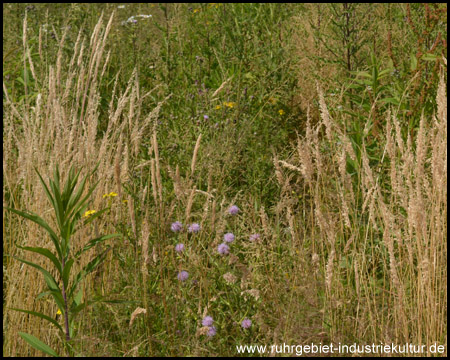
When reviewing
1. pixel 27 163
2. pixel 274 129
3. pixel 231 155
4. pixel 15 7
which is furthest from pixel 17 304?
pixel 15 7

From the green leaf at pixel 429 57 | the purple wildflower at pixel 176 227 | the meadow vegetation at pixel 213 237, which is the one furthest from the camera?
the green leaf at pixel 429 57

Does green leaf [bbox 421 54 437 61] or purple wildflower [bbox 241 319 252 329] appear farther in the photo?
green leaf [bbox 421 54 437 61]

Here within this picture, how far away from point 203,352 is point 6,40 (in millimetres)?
3720

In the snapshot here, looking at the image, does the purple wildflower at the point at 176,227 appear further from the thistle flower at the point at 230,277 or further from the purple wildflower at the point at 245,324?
the purple wildflower at the point at 245,324

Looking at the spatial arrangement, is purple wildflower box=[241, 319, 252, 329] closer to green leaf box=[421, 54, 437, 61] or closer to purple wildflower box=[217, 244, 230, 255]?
purple wildflower box=[217, 244, 230, 255]

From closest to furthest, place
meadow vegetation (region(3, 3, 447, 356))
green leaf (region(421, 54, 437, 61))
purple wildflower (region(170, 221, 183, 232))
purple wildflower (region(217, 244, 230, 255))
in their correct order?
meadow vegetation (region(3, 3, 447, 356)) < purple wildflower (region(217, 244, 230, 255)) < purple wildflower (region(170, 221, 183, 232)) < green leaf (region(421, 54, 437, 61))

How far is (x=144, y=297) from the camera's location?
6.49 ft

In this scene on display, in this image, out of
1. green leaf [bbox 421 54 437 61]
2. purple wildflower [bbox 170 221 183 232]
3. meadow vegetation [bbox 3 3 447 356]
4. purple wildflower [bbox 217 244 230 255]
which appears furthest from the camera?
green leaf [bbox 421 54 437 61]

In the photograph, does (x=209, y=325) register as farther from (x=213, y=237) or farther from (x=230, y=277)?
(x=213, y=237)

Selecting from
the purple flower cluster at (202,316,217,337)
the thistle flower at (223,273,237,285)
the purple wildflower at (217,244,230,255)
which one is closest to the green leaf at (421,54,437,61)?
the purple wildflower at (217,244,230,255)

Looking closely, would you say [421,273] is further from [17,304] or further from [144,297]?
[17,304]

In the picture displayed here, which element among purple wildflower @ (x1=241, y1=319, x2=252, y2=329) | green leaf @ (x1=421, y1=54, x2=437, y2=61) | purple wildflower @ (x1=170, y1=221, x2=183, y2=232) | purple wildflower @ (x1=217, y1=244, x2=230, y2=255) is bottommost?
purple wildflower @ (x1=241, y1=319, x2=252, y2=329)

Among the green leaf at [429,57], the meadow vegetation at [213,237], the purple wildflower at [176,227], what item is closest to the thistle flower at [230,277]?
the meadow vegetation at [213,237]

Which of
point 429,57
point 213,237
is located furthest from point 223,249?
point 429,57
